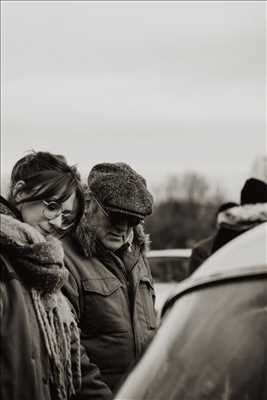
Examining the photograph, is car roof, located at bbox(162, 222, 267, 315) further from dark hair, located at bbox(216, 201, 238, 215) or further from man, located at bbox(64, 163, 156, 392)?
dark hair, located at bbox(216, 201, 238, 215)

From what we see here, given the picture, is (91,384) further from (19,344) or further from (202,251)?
(202,251)

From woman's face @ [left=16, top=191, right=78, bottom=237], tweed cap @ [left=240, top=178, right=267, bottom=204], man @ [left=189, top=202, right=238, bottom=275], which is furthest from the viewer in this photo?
man @ [left=189, top=202, right=238, bottom=275]

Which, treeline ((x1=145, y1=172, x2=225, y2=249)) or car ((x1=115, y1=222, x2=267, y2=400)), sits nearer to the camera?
car ((x1=115, y1=222, x2=267, y2=400))

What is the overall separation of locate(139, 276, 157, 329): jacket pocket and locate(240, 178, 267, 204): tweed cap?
167 cm

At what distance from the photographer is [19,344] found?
11.3 feet

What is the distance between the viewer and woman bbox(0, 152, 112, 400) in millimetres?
3441

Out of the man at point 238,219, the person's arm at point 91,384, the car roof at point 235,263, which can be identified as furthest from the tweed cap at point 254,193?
the car roof at point 235,263

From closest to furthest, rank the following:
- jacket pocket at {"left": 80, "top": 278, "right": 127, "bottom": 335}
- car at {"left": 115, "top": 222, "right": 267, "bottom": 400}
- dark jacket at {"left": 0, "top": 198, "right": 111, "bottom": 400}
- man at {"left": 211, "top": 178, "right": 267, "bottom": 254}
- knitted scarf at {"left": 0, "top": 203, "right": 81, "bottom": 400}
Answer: car at {"left": 115, "top": 222, "right": 267, "bottom": 400}
dark jacket at {"left": 0, "top": 198, "right": 111, "bottom": 400}
knitted scarf at {"left": 0, "top": 203, "right": 81, "bottom": 400}
jacket pocket at {"left": 80, "top": 278, "right": 127, "bottom": 335}
man at {"left": 211, "top": 178, "right": 267, "bottom": 254}

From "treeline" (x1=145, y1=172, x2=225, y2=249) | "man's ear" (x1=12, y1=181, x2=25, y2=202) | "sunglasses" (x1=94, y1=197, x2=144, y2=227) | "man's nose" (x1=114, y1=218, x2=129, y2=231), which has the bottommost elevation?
"treeline" (x1=145, y1=172, x2=225, y2=249)

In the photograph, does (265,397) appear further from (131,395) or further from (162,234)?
(162,234)

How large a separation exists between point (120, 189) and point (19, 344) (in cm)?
157

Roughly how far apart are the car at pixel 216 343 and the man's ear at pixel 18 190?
4.45ft

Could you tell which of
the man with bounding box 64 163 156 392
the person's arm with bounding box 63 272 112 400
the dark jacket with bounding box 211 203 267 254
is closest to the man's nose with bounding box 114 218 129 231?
the man with bounding box 64 163 156 392

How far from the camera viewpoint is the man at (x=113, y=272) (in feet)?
14.5
